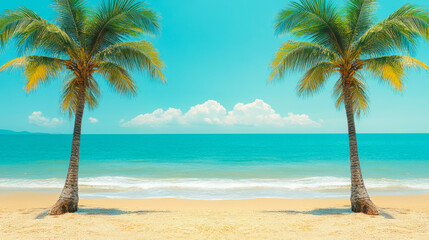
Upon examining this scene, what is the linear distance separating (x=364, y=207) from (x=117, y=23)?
10.0 m

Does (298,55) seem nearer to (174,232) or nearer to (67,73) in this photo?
(174,232)

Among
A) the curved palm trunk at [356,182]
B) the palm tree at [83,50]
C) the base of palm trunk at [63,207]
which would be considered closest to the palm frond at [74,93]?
the palm tree at [83,50]

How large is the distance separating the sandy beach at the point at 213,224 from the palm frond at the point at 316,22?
214 inches

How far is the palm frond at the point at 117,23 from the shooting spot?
855cm

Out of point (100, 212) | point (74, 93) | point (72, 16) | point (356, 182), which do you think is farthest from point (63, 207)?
point (356, 182)

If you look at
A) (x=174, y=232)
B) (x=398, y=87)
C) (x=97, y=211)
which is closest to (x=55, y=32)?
(x=97, y=211)

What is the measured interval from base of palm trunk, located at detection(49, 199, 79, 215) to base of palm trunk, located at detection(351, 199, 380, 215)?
9.17 meters

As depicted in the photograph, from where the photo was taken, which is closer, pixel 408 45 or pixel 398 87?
pixel 408 45

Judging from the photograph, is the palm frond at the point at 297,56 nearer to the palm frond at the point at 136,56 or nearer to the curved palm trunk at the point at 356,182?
the curved palm trunk at the point at 356,182

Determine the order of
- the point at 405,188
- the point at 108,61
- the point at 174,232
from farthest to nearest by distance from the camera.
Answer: the point at 405,188
the point at 108,61
the point at 174,232

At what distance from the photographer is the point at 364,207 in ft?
27.7

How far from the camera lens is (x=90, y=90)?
10.2 metres

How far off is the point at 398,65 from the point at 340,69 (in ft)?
5.40

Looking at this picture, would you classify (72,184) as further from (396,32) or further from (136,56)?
(396,32)
